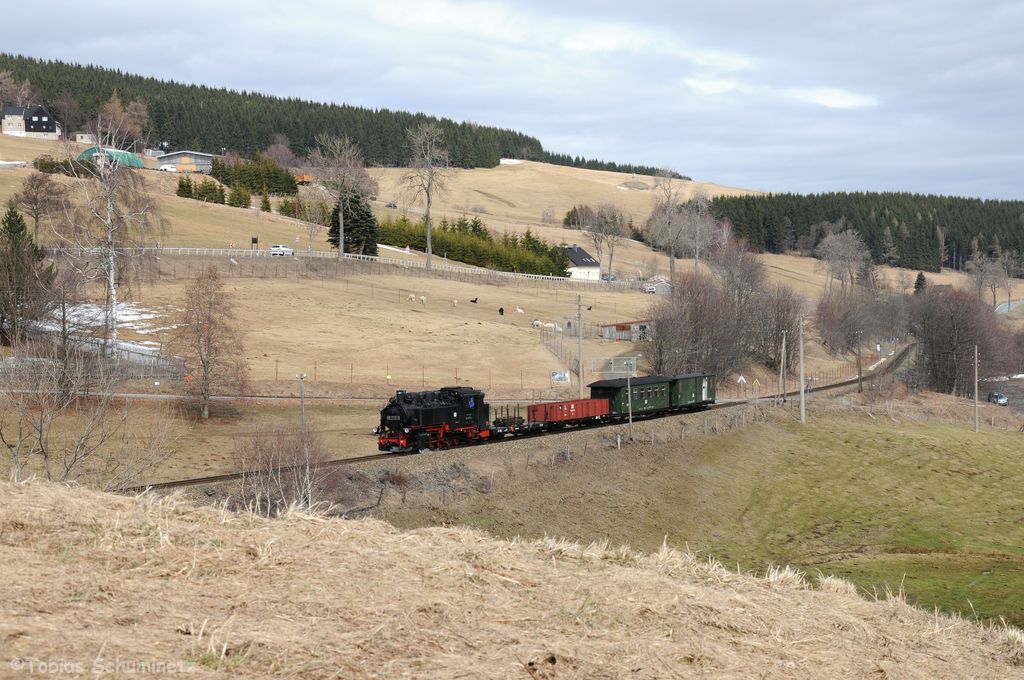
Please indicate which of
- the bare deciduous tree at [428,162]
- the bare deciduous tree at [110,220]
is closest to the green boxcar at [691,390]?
the bare deciduous tree at [110,220]

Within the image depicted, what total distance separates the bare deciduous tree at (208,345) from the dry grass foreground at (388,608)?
44.8 meters

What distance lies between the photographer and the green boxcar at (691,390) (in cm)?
6931

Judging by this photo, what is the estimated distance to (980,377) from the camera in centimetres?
11031

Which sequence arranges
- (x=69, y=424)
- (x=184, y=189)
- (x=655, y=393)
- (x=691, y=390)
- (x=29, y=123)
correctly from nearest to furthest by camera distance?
(x=69, y=424) → (x=655, y=393) → (x=691, y=390) → (x=184, y=189) → (x=29, y=123)

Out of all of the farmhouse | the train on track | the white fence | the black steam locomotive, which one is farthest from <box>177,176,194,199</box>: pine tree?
the black steam locomotive

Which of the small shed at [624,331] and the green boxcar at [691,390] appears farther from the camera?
the small shed at [624,331]

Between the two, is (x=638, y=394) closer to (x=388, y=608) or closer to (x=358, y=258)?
(x=388, y=608)

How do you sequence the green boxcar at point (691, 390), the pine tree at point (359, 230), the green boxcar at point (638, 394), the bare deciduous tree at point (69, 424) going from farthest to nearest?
the pine tree at point (359, 230)
the green boxcar at point (691, 390)
the green boxcar at point (638, 394)
the bare deciduous tree at point (69, 424)

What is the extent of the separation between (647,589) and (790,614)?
89.9 inches

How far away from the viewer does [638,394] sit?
209 feet

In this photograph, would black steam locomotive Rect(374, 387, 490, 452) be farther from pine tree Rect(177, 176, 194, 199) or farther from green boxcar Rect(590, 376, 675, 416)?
pine tree Rect(177, 176, 194, 199)

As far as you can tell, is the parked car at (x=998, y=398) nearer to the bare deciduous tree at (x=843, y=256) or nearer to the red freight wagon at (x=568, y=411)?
the red freight wagon at (x=568, y=411)

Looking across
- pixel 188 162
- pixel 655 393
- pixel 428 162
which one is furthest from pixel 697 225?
pixel 188 162

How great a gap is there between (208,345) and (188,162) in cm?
15081
